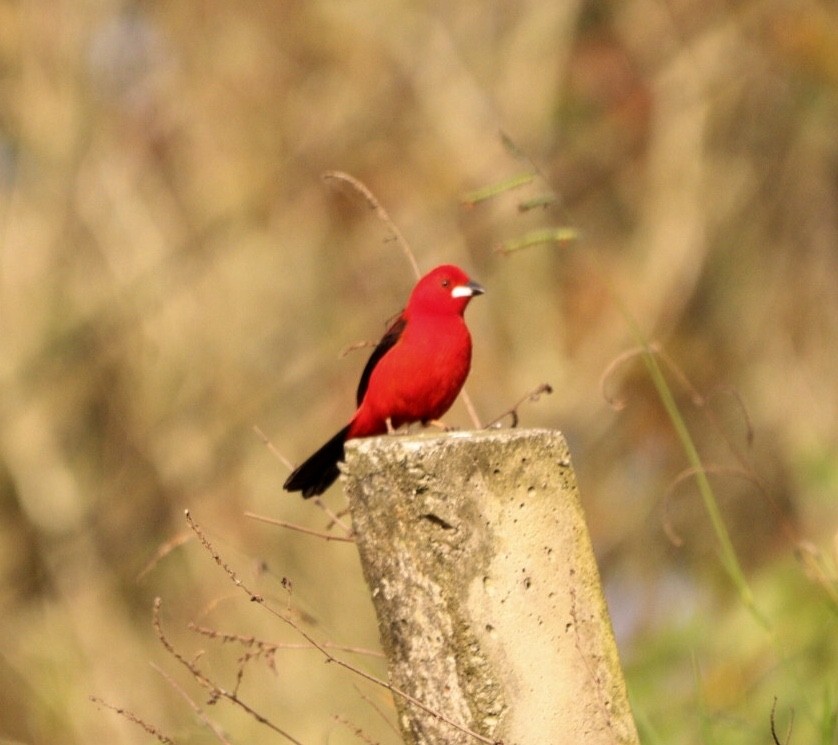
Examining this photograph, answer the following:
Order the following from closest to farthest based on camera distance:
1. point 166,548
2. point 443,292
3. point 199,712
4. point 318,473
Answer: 1. point 199,712
2. point 166,548
3. point 318,473
4. point 443,292

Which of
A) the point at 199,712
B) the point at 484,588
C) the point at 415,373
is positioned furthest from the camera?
the point at 415,373

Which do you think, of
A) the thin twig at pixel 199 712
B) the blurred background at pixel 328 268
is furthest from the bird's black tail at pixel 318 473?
the blurred background at pixel 328 268

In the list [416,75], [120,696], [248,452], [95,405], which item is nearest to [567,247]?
[416,75]

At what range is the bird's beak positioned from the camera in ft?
13.2

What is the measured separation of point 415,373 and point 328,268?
18.2 feet

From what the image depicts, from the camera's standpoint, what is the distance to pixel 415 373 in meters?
3.71

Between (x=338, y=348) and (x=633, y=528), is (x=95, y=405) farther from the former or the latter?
(x=633, y=528)

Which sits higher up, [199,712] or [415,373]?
[415,373]

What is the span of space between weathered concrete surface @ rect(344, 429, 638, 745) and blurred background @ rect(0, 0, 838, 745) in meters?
5.26

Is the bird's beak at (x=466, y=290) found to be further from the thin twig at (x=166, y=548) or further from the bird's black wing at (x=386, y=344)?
the thin twig at (x=166, y=548)

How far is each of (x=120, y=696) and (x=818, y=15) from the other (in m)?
5.76

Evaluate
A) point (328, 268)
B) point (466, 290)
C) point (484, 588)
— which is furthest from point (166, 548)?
point (328, 268)

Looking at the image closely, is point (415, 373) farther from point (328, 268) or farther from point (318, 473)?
point (328, 268)

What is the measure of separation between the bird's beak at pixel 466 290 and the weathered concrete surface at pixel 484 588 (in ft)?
6.52
